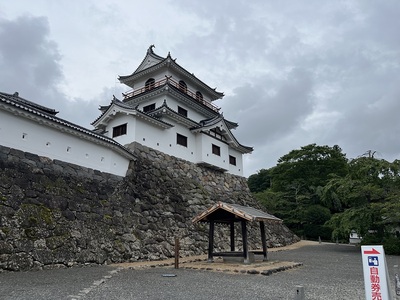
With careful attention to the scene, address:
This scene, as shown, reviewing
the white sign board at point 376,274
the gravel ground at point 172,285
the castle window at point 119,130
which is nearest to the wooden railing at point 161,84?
the castle window at point 119,130

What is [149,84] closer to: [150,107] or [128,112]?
[150,107]

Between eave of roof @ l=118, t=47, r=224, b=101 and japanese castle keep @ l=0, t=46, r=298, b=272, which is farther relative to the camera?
eave of roof @ l=118, t=47, r=224, b=101

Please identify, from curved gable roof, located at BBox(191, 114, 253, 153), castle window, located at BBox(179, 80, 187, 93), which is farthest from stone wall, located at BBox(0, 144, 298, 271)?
castle window, located at BBox(179, 80, 187, 93)

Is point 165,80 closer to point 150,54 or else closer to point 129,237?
point 150,54

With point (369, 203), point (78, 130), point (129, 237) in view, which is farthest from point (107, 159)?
point (369, 203)

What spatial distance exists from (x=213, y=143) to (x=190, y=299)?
14334 millimetres

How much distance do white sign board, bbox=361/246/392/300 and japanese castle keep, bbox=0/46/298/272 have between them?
8.17 m

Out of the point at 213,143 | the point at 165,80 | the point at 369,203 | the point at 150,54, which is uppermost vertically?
the point at 150,54

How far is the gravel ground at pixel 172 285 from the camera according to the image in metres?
5.54

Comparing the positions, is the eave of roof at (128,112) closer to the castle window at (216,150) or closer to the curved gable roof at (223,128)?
the curved gable roof at (223,128)

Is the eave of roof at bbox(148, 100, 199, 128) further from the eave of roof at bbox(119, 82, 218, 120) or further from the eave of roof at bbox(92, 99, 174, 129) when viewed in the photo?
the eave of roof at bbox(119, 82, 218, 120)

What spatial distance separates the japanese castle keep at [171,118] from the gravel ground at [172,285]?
8343mm

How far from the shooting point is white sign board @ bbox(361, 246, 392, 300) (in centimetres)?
332

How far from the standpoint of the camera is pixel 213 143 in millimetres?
19234
